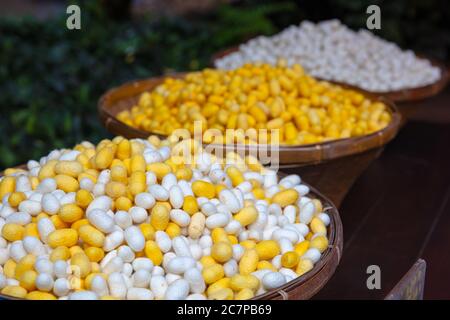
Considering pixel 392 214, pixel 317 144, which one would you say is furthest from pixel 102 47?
pixel 317 144

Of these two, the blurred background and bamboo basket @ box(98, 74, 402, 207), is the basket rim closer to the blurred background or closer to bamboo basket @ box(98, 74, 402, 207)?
bamboo basket @ box(98, 74, 402, 207)

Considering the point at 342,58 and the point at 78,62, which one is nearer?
the point at 342,58

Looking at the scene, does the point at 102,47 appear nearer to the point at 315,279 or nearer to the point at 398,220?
the point at 398,220

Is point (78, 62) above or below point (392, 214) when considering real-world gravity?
above

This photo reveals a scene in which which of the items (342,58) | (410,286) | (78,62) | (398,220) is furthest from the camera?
(78,62)

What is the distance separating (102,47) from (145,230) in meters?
2.38

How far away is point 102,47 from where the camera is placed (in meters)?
3.32

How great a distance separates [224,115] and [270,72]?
38 centimetres

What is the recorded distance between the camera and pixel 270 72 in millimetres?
2121

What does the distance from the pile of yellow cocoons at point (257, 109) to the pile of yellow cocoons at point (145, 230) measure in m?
0.42

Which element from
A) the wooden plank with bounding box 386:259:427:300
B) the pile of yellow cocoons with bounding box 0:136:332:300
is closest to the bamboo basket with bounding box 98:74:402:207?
the pile of yellow cocoons with bounding box 0:136:332:300

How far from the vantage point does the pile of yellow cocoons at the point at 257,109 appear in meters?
1.82

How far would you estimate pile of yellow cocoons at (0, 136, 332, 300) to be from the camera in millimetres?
1055
